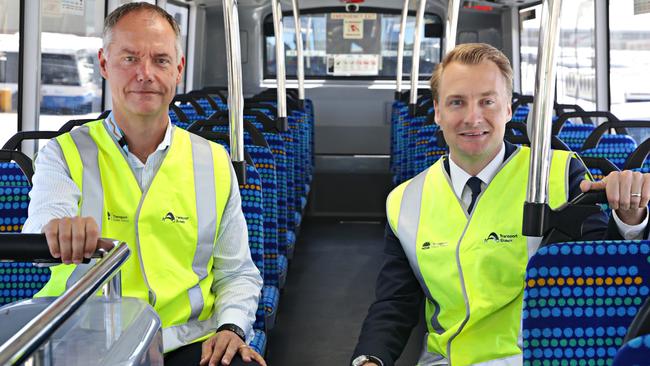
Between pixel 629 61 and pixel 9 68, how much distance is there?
445cm

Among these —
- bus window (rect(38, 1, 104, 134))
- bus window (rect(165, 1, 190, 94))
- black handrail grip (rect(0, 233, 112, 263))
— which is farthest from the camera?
bus window (rect(165, 1, 190, 94))

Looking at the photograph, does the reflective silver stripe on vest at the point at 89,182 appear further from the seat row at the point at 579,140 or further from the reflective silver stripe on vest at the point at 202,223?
the seat row at the point at 579,140

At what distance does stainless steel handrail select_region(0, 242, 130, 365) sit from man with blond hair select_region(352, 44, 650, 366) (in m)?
0.92

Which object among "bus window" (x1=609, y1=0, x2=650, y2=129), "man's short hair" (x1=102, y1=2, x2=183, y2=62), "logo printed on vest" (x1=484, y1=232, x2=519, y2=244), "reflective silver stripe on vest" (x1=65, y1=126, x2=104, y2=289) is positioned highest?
"bus window" (x1=609, y1=0, x2=650, y2=129)

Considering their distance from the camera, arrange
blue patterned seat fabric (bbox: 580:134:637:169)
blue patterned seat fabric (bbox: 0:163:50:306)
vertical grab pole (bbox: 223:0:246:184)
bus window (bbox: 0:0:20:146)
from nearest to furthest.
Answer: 1. blue patterned seat fabric (bbox: 0:163:50:306)
2. vertical grab pole (bbox: 223:0:246:184)
3. blue patterned seat fabric (bbox: 580:134:637:169)
4. bus window (bbox: 0:0:20:146)

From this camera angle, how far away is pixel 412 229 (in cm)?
216

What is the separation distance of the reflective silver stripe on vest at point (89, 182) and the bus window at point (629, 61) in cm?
476

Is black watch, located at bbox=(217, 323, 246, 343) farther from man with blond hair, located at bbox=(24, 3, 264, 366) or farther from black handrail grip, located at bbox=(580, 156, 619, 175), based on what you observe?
black handrail grip, located at bbox=(580, 156, 619, 175)

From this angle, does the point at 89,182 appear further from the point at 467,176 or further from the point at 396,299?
the point at 467,176

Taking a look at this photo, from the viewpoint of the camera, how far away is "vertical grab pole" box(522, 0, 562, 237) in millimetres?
1886

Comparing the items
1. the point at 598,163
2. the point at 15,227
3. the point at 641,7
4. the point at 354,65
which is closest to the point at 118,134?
the point at 15,227

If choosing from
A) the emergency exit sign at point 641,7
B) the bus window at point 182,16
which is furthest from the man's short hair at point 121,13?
the bus window at point 182,16

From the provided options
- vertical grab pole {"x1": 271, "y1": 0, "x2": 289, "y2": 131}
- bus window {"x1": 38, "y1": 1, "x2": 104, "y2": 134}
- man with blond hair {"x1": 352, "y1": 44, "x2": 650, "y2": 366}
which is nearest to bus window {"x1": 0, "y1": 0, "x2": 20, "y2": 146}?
bus window {"x1": 38, "y1": 1, "x2": 104, "y2": 134}

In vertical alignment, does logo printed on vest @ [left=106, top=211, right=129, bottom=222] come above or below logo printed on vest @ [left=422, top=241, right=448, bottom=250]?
above
